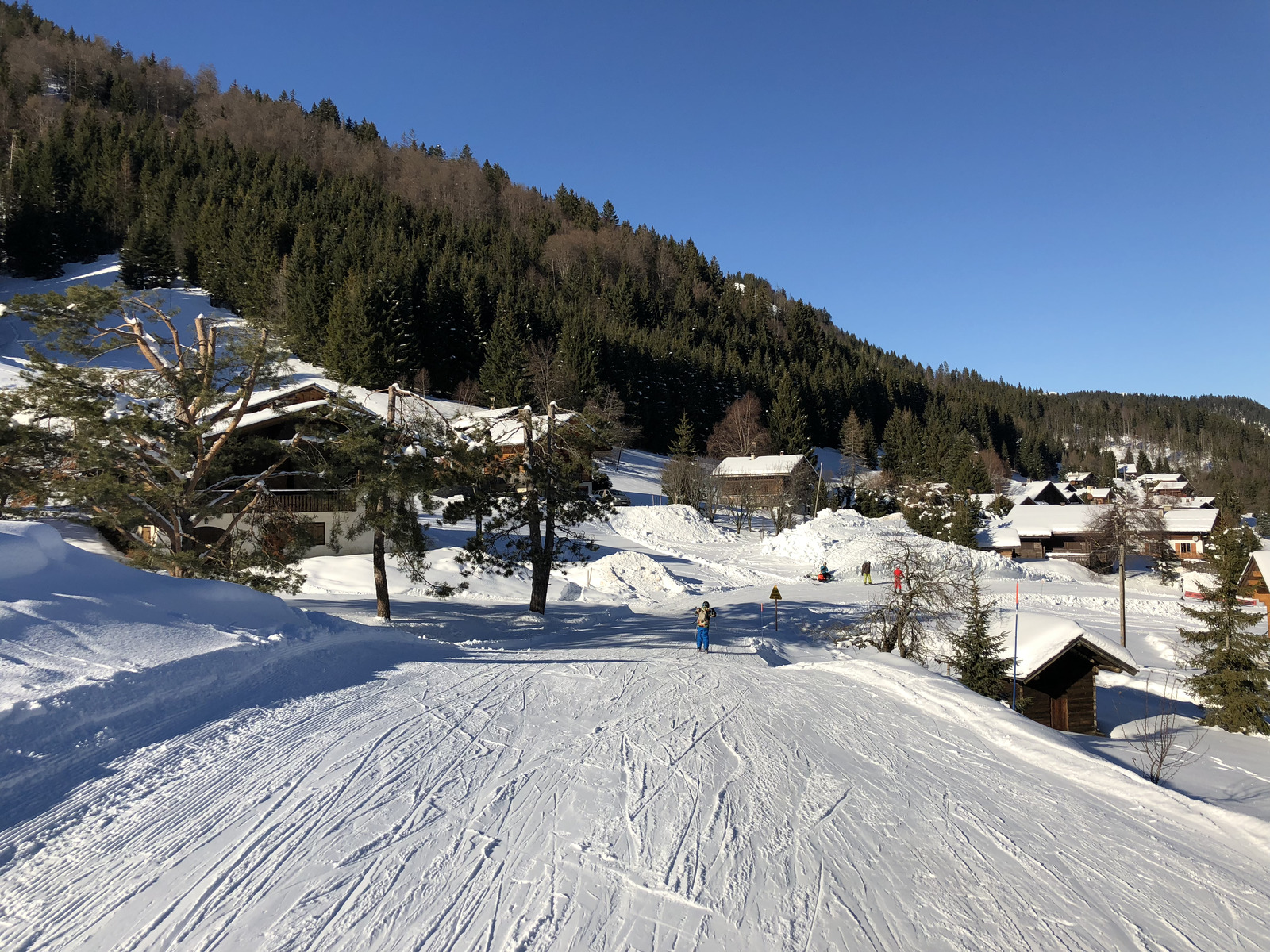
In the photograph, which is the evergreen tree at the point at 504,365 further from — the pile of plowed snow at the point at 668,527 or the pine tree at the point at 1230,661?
the pine tree at the point at 1230,661

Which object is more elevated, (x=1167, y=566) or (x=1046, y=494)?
(x=1046, y=494)

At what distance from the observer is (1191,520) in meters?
58.8

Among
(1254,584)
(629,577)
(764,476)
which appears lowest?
(629,577)

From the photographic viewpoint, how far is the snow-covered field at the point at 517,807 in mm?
3486

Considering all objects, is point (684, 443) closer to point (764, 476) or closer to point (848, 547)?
point (764, 476)

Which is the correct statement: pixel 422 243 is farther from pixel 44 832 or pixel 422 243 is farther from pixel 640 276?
pixel 44 832

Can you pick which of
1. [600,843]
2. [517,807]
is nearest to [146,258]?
[517,807]

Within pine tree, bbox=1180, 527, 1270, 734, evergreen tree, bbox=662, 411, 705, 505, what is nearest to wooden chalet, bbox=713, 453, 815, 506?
evergreen tree, bbox=662, 411, 705, 505

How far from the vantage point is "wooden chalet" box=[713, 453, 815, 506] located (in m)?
53.0

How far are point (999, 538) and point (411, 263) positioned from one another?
55208mm

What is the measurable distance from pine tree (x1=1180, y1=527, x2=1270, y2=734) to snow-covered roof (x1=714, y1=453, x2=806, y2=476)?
38450mm

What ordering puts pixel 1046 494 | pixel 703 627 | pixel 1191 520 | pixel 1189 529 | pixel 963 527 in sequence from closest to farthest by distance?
pixel 703 627 < pixel 963 527 < pixel 1189 529 < pixel 1191 520 < pixel 1046 494

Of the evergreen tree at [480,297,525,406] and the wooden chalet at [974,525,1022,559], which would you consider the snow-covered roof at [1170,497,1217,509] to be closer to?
the wooden chalet at [974,525,1022,559]

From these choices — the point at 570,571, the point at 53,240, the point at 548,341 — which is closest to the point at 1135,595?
the point at 570,571
